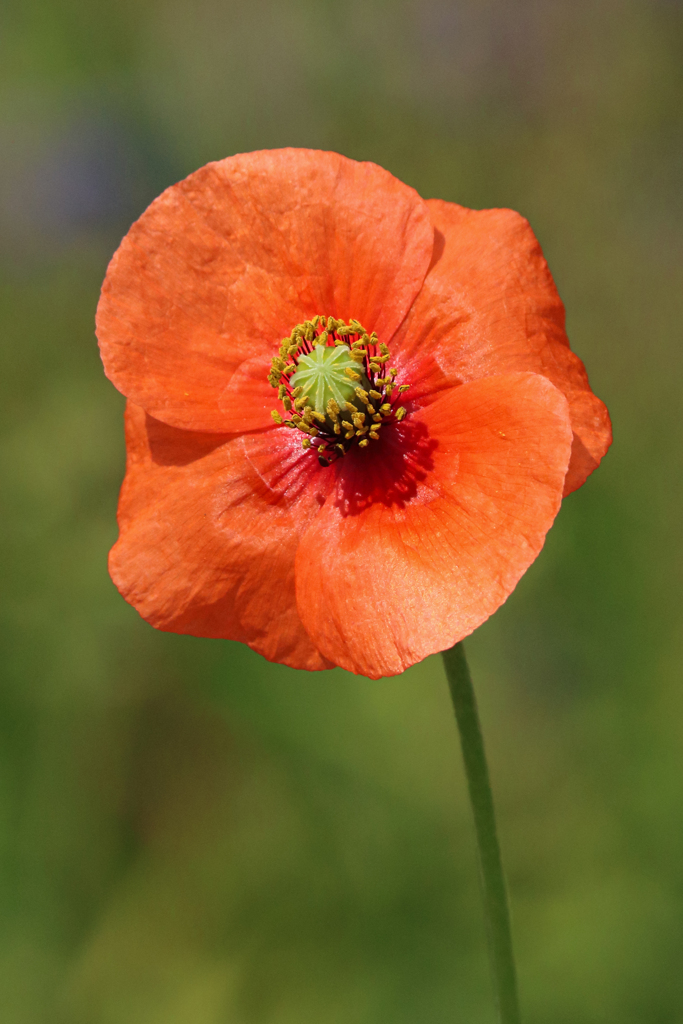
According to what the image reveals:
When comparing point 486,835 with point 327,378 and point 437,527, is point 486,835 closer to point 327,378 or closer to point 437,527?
point 437,527

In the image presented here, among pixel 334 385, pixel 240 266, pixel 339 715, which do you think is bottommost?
pixel 339 715

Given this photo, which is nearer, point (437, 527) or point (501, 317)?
point (437, 527)

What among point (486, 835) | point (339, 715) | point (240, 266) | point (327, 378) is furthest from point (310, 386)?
point (339, 715)

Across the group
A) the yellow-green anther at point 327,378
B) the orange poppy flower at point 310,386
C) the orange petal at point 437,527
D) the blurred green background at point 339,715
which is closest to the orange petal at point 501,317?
the orange poppy flower at point 310,386

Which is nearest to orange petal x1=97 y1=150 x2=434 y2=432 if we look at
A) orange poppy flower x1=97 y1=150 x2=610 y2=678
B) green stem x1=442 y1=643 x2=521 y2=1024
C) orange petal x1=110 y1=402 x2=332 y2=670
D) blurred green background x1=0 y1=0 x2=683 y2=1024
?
orange poppy flower x1=97 y1=150 x2=610 y2=678

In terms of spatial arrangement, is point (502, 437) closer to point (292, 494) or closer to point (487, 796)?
point (292, 494)

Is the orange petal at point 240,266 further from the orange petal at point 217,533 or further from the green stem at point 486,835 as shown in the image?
the green stem at point 486,835
